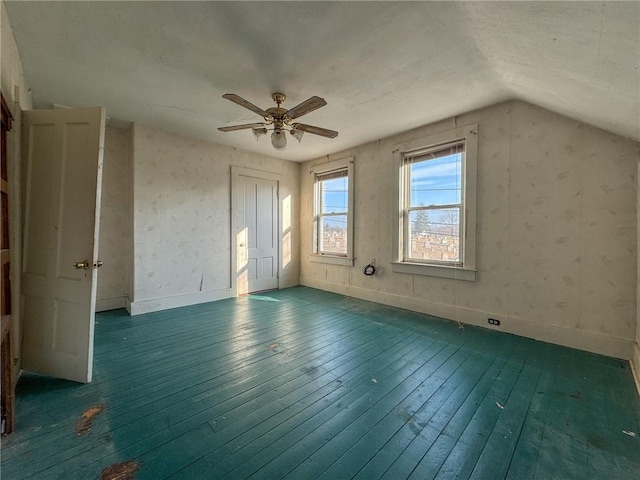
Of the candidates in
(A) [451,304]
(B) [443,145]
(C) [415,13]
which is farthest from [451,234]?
(C) [415,13]

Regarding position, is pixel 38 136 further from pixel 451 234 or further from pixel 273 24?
pixel 451 234

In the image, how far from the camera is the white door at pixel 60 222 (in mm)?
2117

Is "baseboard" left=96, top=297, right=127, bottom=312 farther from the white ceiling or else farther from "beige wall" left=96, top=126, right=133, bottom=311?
the white ceiling

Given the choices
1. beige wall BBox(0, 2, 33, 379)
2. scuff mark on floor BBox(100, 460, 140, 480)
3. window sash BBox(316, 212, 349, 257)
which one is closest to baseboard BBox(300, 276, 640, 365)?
window sash BBox(316, 212, 349, 257)

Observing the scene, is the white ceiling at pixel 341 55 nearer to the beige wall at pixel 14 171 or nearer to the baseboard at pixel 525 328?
the beige wall at pixel 14 171

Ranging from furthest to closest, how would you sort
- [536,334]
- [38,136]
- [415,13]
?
[536,334], [38,136], [415,13]

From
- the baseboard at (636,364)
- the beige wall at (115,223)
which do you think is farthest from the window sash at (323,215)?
the baseboard at (636,364)

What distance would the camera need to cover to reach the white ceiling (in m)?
1.61

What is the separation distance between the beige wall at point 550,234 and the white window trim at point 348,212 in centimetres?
147

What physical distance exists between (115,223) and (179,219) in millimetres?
887

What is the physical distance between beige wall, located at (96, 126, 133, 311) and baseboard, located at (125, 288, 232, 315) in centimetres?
33

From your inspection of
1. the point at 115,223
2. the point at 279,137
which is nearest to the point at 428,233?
the point at 279,137

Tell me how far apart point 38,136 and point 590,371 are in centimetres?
483

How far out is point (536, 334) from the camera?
9.75 feet
